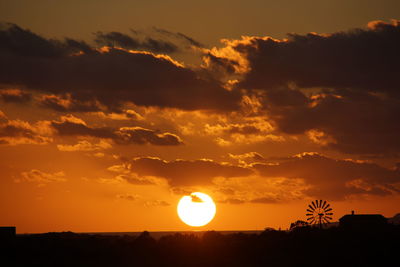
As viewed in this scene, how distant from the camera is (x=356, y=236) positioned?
117062 mm

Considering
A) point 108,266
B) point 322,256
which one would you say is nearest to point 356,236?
point 322,256

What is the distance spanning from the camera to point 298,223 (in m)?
167

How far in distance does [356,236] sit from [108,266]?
44.3m

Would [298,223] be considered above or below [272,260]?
above

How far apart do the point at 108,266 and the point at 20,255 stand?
14.7m

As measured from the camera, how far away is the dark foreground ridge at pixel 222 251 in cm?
10056

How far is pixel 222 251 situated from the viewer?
355ft

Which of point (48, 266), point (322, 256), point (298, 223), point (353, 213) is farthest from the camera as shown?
point (298, 223)

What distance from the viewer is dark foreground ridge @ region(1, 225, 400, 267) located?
330 ft

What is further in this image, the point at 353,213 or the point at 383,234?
the point at 353,213

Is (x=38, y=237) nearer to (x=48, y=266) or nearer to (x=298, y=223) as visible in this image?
(x=48, y=266)

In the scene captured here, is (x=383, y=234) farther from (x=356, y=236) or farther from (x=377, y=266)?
(x=377, y=266)

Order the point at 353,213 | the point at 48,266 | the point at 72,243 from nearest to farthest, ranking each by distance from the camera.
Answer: the point at 48,266 → the point at 72,243 → the point at 353,213

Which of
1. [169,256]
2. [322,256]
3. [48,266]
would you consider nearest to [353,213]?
[322,256]
